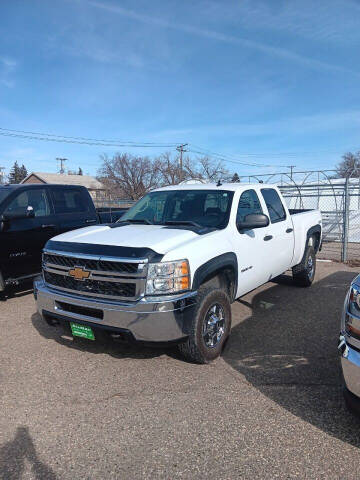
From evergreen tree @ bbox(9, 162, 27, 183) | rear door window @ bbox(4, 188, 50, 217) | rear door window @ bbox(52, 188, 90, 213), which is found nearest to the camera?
rear door window @ bbox(4, 188, 50, 217)

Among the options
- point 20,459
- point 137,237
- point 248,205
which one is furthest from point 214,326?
point 20,459

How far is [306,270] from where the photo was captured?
6.60 m

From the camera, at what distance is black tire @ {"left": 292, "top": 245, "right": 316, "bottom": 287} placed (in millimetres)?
6469

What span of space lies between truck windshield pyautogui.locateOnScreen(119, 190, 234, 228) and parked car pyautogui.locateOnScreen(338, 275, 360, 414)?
1.88 meters

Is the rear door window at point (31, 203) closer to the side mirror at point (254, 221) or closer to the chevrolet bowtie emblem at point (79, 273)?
the chevrolet bowtie emblem at point (79, 273)

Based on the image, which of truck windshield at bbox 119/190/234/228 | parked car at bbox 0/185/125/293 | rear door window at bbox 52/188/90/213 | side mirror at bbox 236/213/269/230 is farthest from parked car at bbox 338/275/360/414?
rear door window at bbox 52/188/90/213

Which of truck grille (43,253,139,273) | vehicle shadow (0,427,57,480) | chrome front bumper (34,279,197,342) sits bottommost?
vehicle shadow (0,427,57,480)

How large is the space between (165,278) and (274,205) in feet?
9.93

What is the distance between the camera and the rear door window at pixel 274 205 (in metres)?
5.41

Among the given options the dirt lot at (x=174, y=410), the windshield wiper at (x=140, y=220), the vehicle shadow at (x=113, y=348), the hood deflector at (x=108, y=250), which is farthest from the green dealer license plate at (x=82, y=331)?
the windshield wiper at (x=140, y=220)

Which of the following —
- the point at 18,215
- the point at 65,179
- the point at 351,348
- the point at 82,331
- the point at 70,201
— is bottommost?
the point at 82,331

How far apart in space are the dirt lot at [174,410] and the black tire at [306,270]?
192cm

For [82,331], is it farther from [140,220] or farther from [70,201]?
[70,201]

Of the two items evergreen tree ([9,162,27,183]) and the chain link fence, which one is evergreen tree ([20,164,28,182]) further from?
the chain link fence
